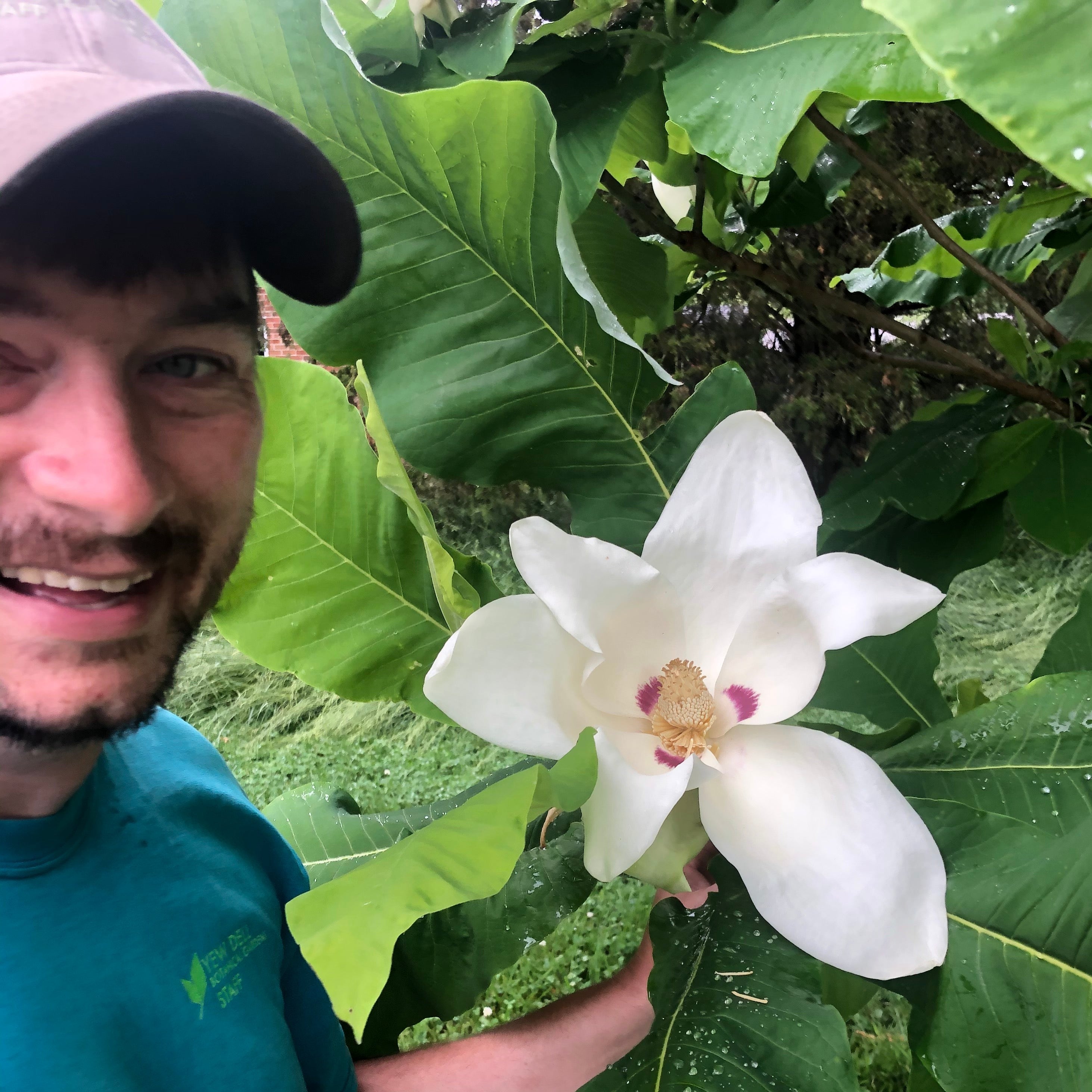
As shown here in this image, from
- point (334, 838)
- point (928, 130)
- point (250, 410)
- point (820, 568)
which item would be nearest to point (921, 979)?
point (820, 568)

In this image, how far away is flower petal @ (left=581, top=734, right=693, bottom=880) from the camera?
45 centimetres

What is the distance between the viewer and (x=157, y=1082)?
2.11 ft

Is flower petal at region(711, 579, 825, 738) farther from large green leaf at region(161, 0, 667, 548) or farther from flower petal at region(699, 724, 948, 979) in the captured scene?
large green leaf at region(161, 0, 667, 548)

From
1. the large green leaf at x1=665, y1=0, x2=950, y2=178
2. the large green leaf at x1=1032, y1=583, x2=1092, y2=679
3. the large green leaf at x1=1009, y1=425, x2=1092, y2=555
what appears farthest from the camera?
the large green leaf at x1=1009, y1=425, x2=1092, y2=555

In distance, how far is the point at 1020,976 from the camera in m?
0.49

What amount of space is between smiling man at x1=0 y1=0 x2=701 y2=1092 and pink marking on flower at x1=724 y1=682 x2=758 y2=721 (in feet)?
1.20

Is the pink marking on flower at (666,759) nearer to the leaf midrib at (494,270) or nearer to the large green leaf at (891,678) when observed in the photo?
the leaf midrib at (494,270)

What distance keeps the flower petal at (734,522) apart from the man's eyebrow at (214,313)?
319 millimetres

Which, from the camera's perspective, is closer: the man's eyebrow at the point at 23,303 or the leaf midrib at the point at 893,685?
the man's eyebrow at the point at 23,303

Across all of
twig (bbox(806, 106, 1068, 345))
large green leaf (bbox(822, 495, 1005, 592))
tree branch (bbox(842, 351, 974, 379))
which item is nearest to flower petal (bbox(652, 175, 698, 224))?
twig (bbox(806, 106, 1068, 345))

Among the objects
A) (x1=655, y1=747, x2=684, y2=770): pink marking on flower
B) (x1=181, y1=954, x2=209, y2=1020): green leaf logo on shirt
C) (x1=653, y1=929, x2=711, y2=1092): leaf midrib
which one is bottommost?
(x1=181, y1=954, x2=209, y2=1020): green leaf logo on shirt

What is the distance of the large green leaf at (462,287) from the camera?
512mm

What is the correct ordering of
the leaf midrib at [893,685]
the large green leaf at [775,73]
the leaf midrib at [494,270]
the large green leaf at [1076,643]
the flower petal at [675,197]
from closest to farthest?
the large green leaf at [775,73] → the leaf midrib at [494,270] → the large green leaf at [1076,643] → the leaf midrib at [893,685] → the flower petal at [675,197]

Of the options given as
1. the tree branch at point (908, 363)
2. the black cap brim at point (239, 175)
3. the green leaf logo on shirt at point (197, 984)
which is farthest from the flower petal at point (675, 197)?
the green leaf logo on shirt at point (197, 984)
